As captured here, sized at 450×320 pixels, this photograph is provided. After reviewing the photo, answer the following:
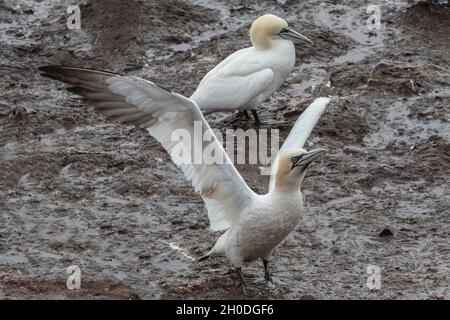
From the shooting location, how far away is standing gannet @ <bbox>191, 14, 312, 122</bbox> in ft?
37.3

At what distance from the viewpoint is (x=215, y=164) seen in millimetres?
8320

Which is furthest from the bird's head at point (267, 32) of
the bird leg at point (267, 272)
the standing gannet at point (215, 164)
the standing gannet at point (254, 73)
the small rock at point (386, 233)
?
the bird leg at point (267, 272)

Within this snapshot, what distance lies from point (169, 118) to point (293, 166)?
932mm

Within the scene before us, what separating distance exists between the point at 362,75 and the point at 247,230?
459 centimetres

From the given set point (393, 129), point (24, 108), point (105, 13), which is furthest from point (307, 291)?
point (105, 13)

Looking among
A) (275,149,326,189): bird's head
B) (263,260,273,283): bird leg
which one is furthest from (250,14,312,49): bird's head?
(275,149,326,189): bird's head

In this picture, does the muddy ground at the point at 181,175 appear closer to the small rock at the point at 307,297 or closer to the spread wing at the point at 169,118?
the small rock at the point at 307,297

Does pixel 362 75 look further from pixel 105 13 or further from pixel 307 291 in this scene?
pixel 307 291

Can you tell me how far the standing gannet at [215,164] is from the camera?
816cm

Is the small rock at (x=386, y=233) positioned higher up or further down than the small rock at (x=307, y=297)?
higher up

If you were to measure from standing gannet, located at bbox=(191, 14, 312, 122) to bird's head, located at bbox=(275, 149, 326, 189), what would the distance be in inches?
125

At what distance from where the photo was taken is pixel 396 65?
12.7 m

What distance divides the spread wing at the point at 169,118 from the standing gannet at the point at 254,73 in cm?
293

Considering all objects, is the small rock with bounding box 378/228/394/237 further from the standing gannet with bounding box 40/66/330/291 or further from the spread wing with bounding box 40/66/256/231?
the spread wing with bounding box 40/66/256/231
